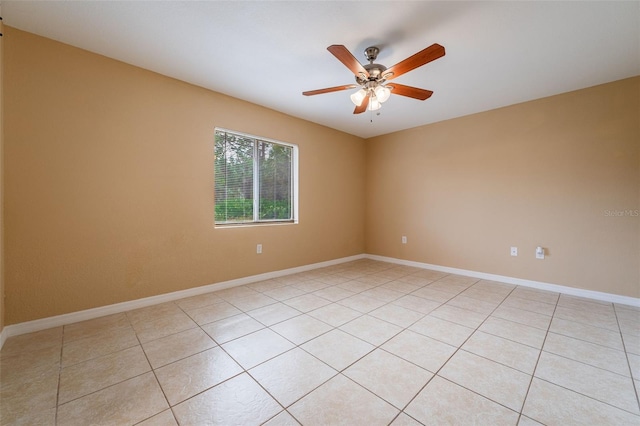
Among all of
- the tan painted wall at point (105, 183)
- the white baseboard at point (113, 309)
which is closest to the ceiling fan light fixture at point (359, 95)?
the tan painted wall at point (105, 183)

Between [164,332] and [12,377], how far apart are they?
828mm

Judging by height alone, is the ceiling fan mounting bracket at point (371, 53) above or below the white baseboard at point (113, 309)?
above

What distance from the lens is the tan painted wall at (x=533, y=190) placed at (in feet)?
9.45

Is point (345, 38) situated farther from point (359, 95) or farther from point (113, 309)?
point (113, 309)

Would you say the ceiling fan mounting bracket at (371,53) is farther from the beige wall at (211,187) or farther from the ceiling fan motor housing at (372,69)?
the beige wall at (211,187)

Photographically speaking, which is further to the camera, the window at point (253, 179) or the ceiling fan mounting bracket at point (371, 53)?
the window at point (253, 179)

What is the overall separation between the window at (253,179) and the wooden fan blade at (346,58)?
2.01 meters

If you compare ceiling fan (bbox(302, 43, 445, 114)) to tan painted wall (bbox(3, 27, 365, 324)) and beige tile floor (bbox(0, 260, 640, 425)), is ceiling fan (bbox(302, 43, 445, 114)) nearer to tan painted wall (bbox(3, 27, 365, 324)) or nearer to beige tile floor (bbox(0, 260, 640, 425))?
tan painted wall (bbox(3, 27, 365, 324))

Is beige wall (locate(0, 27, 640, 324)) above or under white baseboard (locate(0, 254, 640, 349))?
above

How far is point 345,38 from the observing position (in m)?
2.16

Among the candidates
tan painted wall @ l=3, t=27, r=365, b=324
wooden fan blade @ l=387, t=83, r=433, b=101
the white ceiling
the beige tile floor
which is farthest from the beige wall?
wooden fan blade @ l=387, t=83, r=433, b=101

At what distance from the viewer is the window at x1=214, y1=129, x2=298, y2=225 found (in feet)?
11.0

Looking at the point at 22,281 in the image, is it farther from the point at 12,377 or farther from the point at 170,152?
the point at 170,152

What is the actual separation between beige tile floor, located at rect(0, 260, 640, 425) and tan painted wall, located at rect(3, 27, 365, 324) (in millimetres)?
426
